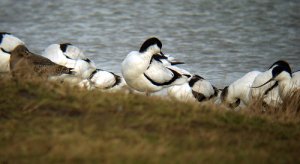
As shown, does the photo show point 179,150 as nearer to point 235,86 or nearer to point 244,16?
point 235,86

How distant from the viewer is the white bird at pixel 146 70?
424 inches

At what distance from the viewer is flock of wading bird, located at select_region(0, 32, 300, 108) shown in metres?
10.2

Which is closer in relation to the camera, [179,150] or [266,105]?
[179,150]

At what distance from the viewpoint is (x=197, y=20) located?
1952 centimetres

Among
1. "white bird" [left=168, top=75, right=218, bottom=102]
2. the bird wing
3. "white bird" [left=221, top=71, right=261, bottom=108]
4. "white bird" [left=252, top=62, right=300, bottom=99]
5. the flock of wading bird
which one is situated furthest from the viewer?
"white bird" [left=168, top=75, right=218, bottom=102]

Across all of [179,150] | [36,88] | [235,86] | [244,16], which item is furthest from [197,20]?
[179,150]

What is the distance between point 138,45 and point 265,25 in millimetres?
4036

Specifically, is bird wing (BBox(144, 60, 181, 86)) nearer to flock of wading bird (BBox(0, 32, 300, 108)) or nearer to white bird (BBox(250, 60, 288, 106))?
flock of wading bird (BBox(0, 32, 300, 108))

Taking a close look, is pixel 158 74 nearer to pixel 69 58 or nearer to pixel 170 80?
pixel 170 80

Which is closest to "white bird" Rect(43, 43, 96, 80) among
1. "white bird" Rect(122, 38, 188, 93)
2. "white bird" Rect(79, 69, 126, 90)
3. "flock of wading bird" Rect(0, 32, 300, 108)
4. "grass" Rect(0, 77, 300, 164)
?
"flock of wading bird" Rect(0, 32, 300, 108)

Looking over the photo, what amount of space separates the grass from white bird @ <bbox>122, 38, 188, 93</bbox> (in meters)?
3.29

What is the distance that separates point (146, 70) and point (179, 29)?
784 centimetres

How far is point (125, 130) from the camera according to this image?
6.29 m

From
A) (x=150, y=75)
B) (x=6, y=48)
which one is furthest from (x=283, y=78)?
(x=6, y=48)
